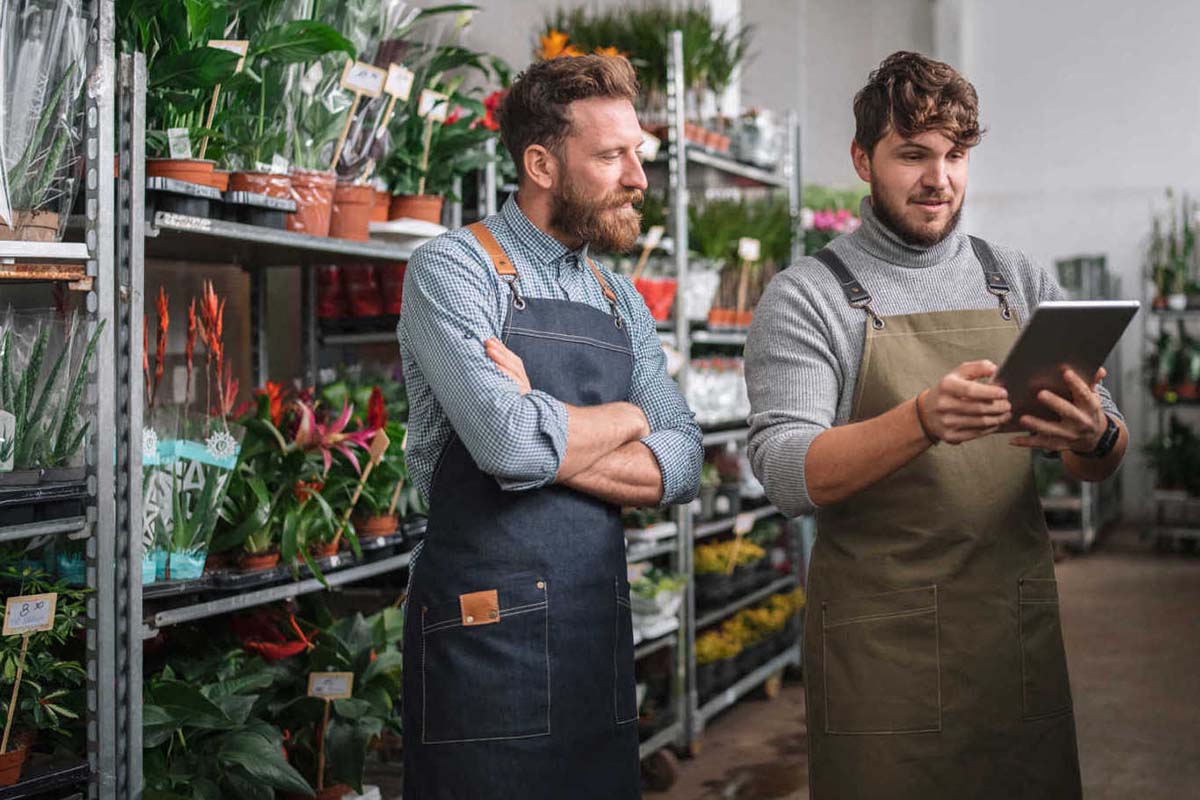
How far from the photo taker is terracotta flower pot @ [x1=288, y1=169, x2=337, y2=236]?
9.09 ft

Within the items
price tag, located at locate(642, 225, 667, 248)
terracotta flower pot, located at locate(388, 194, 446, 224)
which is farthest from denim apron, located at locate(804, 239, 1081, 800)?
price tag, located at locate(642, 225, 667, 248)

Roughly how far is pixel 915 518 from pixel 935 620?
0.15 metres

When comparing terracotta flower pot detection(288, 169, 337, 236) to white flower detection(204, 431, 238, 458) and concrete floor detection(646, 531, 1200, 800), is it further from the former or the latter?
concrete floor detection(646, 531, 1200, 800)

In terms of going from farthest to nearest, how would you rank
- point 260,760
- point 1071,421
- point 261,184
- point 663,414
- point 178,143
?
point 261,184 → point 260,760 → point 178,143 → point 663,414 → point 1071,421

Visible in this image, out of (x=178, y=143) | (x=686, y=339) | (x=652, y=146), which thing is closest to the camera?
(x=178, y=143)

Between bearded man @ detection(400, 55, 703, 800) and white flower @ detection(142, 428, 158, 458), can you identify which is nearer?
bearded man @ detection(400, 55, 703, 800)

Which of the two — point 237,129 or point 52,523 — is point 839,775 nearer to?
point 52,523

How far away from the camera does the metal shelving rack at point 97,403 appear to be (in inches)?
86.8

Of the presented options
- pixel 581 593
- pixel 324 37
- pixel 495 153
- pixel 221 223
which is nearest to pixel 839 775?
pixel 581 593

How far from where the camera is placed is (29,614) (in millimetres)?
2139

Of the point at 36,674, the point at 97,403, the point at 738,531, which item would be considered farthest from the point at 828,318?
the point at 738,531

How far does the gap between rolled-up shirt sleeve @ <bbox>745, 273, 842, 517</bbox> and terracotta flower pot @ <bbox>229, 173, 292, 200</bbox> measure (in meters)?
1.18

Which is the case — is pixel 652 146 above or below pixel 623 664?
above

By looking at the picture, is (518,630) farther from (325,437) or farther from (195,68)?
(195,68)
